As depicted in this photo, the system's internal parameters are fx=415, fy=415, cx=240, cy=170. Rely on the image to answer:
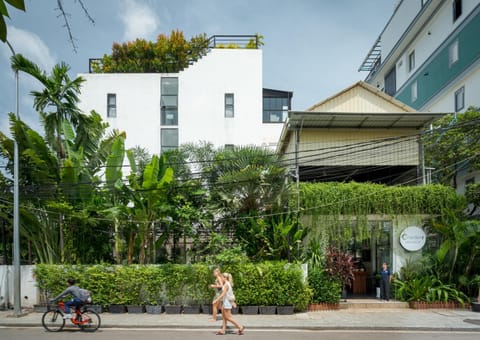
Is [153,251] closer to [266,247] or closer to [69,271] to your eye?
[69,271]

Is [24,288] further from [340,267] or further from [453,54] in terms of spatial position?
[453,54]

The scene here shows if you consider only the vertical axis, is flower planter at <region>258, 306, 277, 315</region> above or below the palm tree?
below

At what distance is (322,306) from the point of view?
48.3ft

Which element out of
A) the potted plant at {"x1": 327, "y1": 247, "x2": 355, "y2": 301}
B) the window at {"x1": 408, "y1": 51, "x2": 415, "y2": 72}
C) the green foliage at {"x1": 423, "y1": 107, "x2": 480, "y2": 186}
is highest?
the window at {"x1": 408, "y1": 51, "x2": 415, "y2": 72}

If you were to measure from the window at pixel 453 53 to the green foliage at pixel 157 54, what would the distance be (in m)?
15.8

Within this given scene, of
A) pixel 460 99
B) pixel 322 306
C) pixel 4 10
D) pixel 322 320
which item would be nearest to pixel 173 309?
pixel 322 320

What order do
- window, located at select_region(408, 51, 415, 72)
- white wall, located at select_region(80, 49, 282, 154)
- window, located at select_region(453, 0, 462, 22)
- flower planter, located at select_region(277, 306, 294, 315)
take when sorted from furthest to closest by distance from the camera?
1. window, located at select_region(408, 51, 415, 72)
2. white wall, located at select_region(80, 49, 282, 154)
3. window, located at select_region(453, 0, 462, 22)
4. flower planter, located at select_region(277, 306, 294, 315)

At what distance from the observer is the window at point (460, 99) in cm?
2238

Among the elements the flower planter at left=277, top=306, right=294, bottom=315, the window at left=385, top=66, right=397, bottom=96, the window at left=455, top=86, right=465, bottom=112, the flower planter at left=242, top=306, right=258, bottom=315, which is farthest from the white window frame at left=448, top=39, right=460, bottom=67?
the flower planter at left=242, top=306, right=258, bottom=315

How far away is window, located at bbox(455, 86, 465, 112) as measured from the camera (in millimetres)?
22375

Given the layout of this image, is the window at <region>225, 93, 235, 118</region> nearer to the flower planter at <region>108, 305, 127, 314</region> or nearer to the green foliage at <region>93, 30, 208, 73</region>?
the green foliage at <region>93, 30, 208, 73</region>

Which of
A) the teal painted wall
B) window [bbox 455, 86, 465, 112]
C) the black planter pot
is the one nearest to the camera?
the black planter pot

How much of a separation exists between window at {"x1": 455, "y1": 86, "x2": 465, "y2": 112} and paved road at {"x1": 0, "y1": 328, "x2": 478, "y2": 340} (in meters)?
14.6

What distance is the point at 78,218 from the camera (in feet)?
49.4
